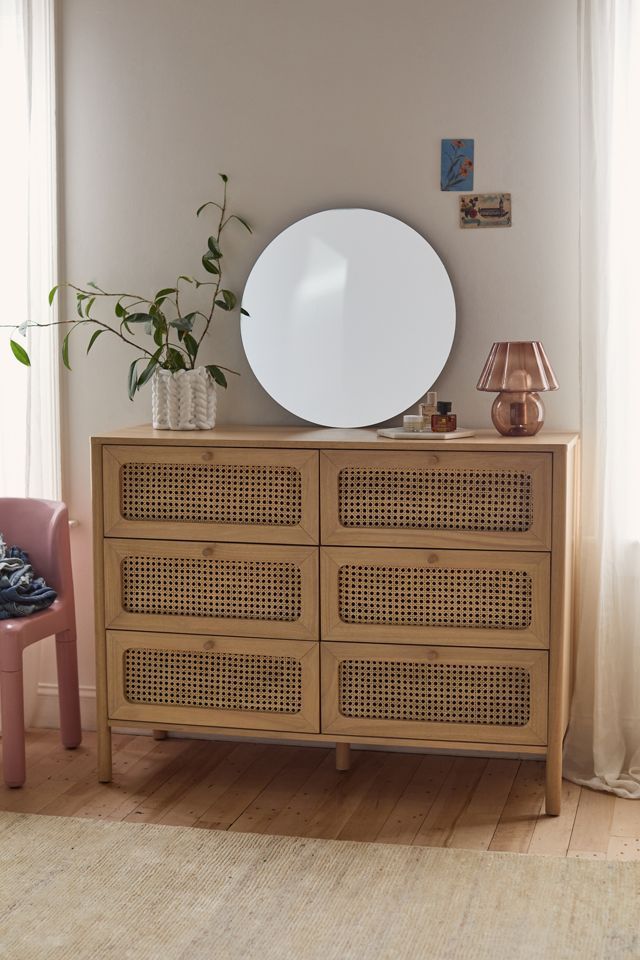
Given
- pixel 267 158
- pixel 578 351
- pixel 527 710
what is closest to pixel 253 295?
pixel 267 158

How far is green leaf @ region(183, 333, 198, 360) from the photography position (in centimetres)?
313

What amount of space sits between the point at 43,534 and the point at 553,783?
1.58 meters

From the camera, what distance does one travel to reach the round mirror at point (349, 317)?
308 centimetres

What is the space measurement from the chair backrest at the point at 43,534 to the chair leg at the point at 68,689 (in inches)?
5.5

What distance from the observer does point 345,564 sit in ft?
9.20

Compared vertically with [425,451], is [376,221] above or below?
above

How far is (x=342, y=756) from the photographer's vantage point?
3059mm

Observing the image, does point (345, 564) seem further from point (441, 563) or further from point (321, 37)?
point (321, 37)

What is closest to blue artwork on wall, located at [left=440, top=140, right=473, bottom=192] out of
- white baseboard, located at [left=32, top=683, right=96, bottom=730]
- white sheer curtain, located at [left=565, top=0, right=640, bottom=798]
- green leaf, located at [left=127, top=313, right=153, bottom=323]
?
white sheer curtain, located at [left=565, top=0, right=640, bottom=798]

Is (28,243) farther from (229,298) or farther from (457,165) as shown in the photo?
(457,165)

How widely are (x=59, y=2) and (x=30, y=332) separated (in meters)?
0.98

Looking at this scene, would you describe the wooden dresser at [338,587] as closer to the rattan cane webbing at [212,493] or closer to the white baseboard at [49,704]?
the rattan cane webbing at [212,493]

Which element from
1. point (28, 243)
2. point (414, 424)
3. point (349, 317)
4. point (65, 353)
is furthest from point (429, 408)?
point (28, 243)

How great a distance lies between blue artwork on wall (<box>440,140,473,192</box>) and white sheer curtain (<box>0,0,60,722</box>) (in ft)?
3.83
